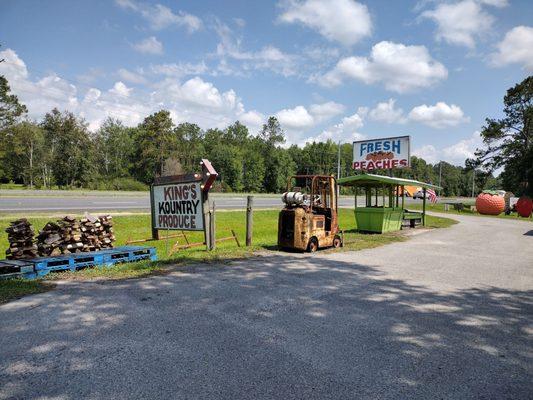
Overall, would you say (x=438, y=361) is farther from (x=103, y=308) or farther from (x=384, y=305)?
(x=103, y=308)

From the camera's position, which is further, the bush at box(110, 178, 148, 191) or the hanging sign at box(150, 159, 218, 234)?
the bush at box(110, 178, 148, 191)

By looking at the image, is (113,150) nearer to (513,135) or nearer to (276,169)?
(276,169)

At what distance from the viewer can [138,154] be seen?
72.9m

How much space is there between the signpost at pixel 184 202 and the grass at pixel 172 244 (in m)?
0.71

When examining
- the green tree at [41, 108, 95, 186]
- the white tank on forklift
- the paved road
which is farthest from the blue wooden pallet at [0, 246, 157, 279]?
the green tree at [41, 108, 95, 186]

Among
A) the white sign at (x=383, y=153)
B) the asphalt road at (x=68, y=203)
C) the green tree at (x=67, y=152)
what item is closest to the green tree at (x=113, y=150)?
the green tree at (x=67, y=152)

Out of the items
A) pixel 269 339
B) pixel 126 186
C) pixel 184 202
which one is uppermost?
pixel 126 186

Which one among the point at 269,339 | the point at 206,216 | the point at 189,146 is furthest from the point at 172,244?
the point at 189,146

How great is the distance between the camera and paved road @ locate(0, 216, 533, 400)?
3453 millimetres

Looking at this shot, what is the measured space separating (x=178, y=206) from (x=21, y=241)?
12.6 feet

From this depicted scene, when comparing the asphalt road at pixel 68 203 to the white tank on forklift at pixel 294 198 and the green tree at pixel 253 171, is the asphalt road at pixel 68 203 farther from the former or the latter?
the green tree at pixel 253 171

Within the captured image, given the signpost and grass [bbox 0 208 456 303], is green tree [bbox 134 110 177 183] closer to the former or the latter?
grass [bbox 0 208 456 303]

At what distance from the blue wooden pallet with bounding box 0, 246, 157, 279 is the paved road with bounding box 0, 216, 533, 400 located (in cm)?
112

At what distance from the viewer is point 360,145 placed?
25.7 m
